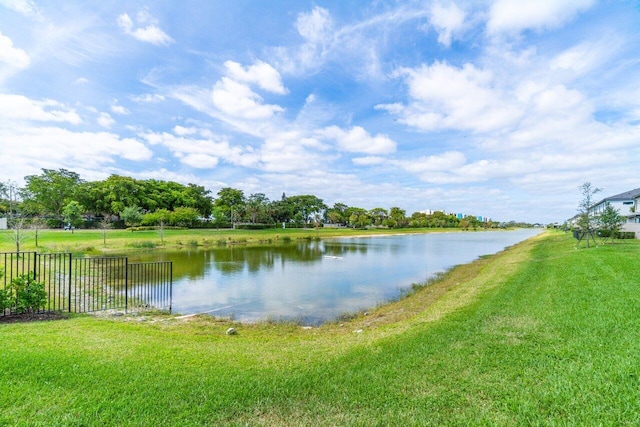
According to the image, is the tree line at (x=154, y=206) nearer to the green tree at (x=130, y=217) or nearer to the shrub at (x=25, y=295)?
the green tree at (x=130, y=217)

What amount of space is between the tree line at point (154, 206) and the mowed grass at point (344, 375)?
140 ft

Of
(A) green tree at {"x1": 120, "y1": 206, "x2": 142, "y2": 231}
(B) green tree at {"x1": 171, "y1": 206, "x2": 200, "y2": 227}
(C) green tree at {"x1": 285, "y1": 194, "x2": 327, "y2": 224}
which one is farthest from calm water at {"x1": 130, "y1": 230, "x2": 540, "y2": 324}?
(C) green tree at {"x1": 285, "y1": 194, "x2": 327, "y2": 224}

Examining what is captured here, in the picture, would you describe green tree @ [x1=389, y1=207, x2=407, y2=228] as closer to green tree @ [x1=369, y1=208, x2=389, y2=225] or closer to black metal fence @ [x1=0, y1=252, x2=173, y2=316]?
green tree @ [x1=369, y1=208, x2=389, y2=225]

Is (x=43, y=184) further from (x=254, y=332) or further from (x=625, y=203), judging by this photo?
(x=625, y=203)

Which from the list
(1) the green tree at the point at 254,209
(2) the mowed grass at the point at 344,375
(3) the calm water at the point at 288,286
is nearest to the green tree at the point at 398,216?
(1) the green tree at the point at 254,209

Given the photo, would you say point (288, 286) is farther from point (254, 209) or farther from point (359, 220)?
point (359, 220)

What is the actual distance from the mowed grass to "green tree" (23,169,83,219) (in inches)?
2768

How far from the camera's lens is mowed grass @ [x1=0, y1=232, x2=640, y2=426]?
3.29 metres

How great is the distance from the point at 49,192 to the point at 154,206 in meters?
18.5

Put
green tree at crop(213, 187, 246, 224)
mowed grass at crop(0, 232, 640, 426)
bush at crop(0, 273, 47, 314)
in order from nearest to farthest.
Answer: mowed grass at crop(0, 232, 640, 426)
bush at crop(0, 273, 47, 314)
green tree at crop(213, 187, 246, 224)

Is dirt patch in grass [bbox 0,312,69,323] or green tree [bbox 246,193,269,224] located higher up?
green tree [bbox 246,193,269,224]

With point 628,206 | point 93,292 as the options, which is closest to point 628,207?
point 628,206

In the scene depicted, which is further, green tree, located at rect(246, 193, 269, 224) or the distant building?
green tree, located at rect(246, 193, 269, 224)

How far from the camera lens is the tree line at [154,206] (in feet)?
184
